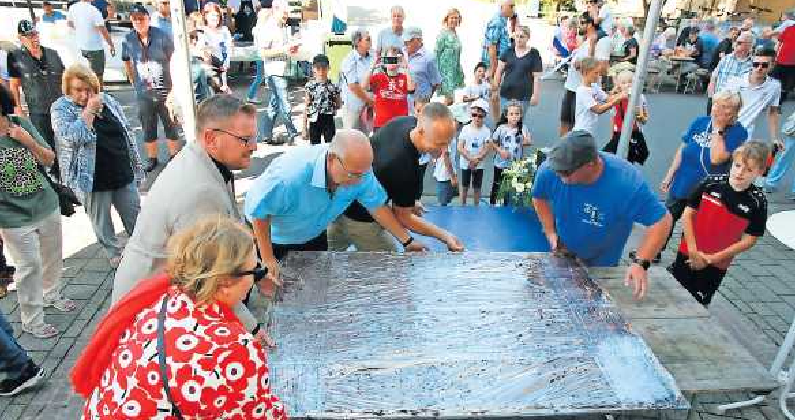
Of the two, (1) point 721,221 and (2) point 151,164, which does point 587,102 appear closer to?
(1) point 721,221

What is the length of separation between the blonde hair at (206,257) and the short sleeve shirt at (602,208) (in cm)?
196

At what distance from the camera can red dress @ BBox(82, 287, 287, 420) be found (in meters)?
1.53

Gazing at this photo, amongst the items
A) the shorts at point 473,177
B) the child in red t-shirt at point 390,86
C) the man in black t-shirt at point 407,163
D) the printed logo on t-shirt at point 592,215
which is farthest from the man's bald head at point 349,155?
the child in red t-shirt at point 390,86

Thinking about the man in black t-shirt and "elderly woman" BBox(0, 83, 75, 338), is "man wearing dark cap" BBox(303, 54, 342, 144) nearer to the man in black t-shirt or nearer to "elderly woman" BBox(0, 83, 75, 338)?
the man in black t-shirt

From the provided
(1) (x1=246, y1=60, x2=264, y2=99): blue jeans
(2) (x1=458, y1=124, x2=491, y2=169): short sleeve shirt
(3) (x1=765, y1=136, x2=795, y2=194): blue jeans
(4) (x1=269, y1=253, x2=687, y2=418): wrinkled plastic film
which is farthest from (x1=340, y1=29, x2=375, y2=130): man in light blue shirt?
(3) (x1=765, y1=136, x2=795, y2=194): blue jeans

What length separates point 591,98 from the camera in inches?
225

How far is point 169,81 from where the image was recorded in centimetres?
677

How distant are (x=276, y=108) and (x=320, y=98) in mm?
1373

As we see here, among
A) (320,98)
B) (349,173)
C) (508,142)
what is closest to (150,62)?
(320,98)

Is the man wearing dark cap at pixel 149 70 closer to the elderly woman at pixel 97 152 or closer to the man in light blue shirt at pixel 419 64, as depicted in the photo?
the elderly woman at pixel 97 152

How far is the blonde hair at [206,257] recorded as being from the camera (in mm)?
1595

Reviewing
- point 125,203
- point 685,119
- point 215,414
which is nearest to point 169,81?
point 125,203

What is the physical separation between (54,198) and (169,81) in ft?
11.6

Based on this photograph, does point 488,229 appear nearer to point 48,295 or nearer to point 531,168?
point 531,168
